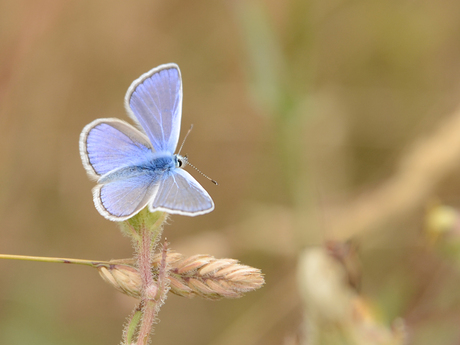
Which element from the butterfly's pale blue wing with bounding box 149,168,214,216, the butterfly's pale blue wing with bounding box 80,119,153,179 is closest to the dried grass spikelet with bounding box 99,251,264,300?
the butterfly's pale blue wing with bounding box 149,168,214,216

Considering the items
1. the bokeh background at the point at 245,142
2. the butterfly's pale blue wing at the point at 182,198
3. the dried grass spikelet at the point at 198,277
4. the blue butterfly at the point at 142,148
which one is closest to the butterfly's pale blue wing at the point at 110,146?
the blue butterfly at the point at 142,148

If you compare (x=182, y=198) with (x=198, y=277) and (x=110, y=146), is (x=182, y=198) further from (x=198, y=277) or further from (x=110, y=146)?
(x=110, y=146)

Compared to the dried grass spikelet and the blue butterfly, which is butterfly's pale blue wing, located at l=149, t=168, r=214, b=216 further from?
the dried grass spikelet

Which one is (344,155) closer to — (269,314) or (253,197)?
(253,197)

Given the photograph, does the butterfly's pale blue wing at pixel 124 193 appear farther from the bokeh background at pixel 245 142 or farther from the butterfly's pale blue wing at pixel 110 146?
the bokeh background at pixel 245 142

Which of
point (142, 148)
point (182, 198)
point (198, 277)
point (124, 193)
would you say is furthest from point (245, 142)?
point (198, 277)
